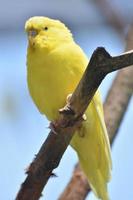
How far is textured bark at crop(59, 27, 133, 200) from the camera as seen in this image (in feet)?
8.91

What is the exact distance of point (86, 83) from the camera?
1683 mm

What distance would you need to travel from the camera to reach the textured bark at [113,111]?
107 inches

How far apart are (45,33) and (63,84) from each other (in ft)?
1.03

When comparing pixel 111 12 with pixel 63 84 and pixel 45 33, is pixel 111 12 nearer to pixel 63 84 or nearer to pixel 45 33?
pixel 45 33

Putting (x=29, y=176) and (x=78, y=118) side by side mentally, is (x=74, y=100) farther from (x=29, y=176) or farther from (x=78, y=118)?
(x=29, y=176)

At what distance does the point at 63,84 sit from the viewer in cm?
240

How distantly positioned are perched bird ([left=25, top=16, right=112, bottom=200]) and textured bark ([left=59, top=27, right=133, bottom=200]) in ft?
0.45

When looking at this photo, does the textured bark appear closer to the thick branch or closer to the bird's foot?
the thick branch

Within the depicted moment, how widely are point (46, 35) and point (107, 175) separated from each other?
0.71 metres

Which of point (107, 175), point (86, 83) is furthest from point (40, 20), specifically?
point (86, 83)

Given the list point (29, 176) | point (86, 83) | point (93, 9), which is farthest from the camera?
point (93, 9)

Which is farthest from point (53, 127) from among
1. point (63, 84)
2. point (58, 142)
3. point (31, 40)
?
point (31, 40)


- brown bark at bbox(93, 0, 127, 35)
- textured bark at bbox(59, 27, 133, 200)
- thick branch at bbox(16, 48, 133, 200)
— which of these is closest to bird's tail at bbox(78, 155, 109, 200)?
textured bark at bbox(59, 27, 133, 200)

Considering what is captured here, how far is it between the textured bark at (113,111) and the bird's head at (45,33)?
1.65 feet
